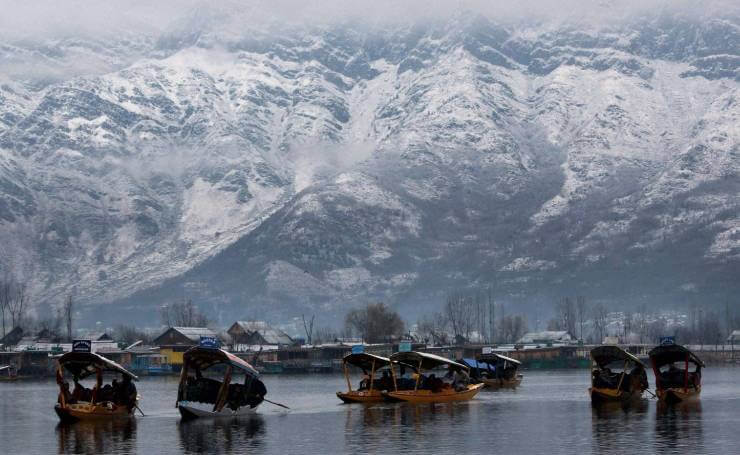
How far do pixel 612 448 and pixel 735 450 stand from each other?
842 centimetres

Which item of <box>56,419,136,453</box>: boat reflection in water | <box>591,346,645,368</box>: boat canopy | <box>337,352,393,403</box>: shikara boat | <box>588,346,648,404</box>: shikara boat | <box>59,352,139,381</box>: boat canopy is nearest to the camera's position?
<box>56,419,136,453</box>: boat reflection in water

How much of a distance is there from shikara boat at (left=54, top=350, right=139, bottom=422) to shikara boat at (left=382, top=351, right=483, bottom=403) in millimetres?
27960

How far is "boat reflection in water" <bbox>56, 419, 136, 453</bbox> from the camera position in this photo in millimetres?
113625

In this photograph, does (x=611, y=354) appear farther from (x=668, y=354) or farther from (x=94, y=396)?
(x=94, y=396)

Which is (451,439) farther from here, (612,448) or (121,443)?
(121,443)

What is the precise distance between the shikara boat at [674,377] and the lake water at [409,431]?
209 cm

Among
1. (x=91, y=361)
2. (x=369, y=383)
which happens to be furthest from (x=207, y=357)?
(x=369, y=383)

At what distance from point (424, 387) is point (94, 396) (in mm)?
37410

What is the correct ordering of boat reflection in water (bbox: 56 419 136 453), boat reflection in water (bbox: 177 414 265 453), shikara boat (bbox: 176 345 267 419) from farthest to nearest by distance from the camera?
shikara boat (bbox: 176 345 267 419) < boat reflection in water (bbox: 56 419 136 453) < boat reflection in water (bbox: 177 414 265 453)

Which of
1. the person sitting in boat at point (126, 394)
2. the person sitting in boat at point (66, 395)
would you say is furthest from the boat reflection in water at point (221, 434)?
the person sitting in boat at point (66, 395)

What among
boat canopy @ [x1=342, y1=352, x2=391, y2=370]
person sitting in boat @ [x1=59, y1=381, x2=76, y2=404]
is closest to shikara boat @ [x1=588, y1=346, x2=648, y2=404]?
boat canopy @ [x1=342, y1=352, x2=391, y2=370]

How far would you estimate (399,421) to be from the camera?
131375 millimetres

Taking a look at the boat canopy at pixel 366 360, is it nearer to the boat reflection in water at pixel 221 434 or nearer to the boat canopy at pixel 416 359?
the boat canopy at pixel 416 359

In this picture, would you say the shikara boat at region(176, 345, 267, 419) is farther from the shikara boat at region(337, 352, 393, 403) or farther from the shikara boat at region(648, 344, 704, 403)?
the shikara boat at region(648, 344, 704, 403)
